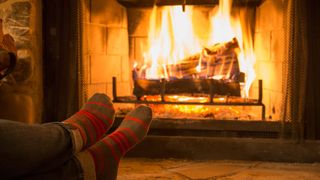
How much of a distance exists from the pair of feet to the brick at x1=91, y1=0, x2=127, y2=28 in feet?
2.67

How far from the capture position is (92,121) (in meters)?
1.55

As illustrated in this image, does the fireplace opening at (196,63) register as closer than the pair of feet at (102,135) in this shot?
No

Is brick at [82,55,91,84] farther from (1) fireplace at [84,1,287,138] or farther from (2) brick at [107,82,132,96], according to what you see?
(2) brick at [107,82,132,96]

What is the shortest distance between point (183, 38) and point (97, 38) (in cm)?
56

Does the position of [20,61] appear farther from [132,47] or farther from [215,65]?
[215,65]

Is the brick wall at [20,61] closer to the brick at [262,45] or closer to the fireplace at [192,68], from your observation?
the fireplace at [192,68]

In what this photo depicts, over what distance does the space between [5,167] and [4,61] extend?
0.88 m

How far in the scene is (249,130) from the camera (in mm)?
2219

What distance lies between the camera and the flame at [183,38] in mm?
2604

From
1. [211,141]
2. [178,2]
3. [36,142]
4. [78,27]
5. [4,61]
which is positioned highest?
[178,2]

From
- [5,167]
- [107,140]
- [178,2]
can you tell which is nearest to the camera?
[5,167]

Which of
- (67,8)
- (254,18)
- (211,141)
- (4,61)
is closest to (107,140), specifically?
(4,61)

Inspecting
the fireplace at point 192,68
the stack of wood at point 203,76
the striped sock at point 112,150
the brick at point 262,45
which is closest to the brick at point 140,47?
the fireplace at point 192,68

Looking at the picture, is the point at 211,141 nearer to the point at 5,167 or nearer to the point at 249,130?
the point at 249,130
